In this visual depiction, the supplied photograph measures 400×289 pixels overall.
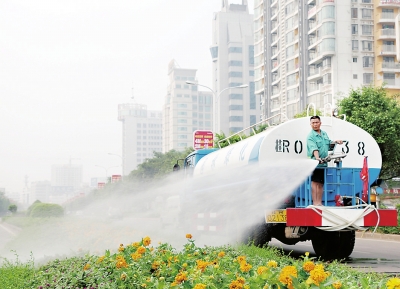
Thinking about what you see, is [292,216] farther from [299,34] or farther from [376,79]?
[299,34]

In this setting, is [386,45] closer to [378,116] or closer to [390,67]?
[390,67]

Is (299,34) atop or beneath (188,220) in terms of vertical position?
atop

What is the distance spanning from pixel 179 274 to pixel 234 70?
440 ft

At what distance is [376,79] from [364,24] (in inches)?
239

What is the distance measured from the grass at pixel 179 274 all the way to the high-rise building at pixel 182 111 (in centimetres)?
15197

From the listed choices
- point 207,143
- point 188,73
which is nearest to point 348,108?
point 207,143

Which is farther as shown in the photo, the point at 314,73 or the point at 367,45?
the point at 314,73

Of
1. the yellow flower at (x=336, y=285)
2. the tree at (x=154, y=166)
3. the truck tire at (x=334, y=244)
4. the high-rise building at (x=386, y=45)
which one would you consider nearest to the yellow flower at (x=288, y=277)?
the yellow flower at (x=336, y=285)

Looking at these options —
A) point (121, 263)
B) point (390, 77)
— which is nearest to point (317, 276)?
point (121, 263)

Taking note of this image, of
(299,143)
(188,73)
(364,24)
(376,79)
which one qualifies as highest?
(188,73)

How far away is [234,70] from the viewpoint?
138000 mm

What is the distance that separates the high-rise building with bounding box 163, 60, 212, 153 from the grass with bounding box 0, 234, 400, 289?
152 m

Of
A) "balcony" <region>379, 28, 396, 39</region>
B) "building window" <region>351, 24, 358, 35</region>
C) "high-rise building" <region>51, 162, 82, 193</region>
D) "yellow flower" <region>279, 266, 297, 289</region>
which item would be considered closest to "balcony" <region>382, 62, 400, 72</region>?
"balcony" <region>379, 28, 396, 39</region>

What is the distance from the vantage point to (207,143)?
3438cm
